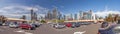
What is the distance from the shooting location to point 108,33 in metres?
9.70

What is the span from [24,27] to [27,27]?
0.59m

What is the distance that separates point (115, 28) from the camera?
9281 millimetres

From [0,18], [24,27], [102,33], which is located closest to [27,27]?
[24,27]

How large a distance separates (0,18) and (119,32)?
10049cm

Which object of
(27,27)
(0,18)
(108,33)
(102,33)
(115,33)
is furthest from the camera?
(0,18)

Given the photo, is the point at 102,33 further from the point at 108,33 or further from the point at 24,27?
the point at 24,27

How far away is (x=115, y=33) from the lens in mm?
9008

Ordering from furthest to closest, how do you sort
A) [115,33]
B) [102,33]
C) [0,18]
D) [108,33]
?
[0,18] < [102,33] < [108,33] < [115,33]

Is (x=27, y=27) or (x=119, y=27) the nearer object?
(x=119, y=27)

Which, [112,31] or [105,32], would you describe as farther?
[105,32]

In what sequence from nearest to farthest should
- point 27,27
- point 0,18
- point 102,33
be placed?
point 102,33 → point 27,27 → point 0,18

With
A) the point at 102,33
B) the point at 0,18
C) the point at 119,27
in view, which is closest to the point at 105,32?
the point at 102,33

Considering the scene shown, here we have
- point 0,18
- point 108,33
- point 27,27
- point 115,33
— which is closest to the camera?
point 115,33

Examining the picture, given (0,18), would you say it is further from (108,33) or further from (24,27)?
(108,33)
